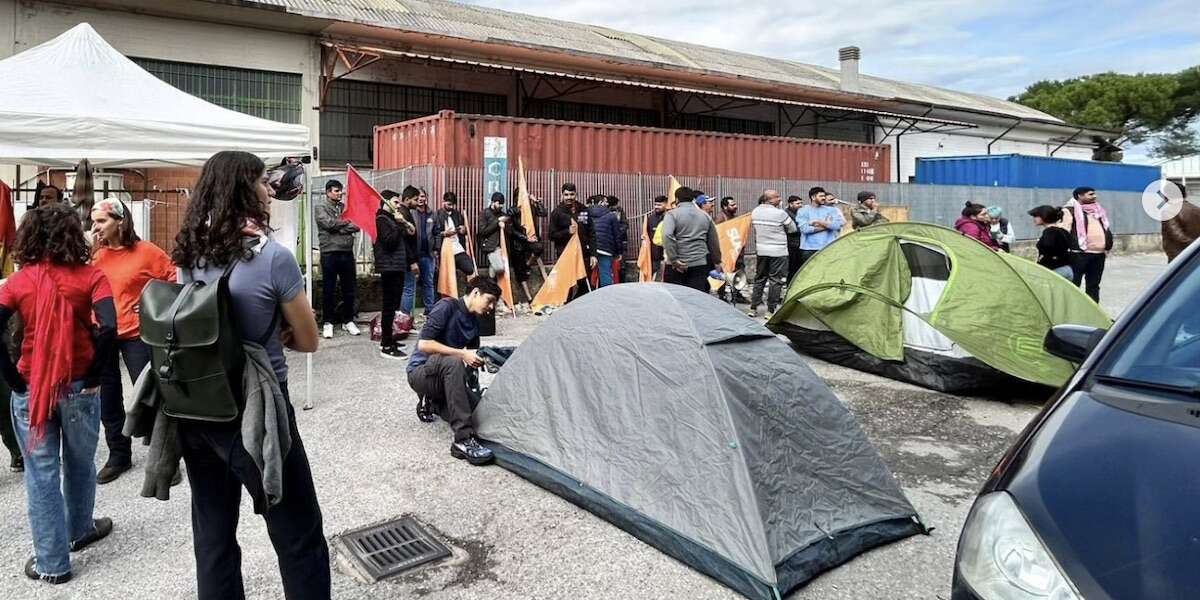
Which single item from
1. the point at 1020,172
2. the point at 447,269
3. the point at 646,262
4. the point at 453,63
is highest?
the point at 453,63

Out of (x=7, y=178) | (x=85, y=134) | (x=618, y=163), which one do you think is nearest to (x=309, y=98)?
(x=7, y=178)

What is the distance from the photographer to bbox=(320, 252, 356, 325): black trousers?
9.09 meters

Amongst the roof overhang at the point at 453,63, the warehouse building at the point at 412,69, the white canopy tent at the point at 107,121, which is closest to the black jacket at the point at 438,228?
the white canopy tent at the point at 107,121

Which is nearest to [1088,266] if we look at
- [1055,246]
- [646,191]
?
[1055,246]

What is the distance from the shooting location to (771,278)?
11109 mm

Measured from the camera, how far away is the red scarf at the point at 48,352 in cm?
331

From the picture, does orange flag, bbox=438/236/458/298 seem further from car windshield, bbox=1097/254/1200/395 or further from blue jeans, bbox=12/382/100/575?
car windshield, bbox=1097/254/1200/395

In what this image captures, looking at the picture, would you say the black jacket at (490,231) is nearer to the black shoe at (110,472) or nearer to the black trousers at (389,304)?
the black trousers at (389,304)

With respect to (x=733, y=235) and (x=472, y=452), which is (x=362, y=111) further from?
(x=472, y=452)

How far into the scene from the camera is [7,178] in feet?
42.5

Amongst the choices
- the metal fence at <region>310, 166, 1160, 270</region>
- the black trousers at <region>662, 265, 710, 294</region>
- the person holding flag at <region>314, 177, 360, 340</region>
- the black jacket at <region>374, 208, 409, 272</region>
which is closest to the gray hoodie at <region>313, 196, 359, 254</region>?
the person holding flag at <region>314, 177, 360, 340</region>

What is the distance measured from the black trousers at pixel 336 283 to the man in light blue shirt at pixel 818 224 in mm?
6048

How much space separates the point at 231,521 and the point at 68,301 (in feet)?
5.12

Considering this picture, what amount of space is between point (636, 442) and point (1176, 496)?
2.51m
